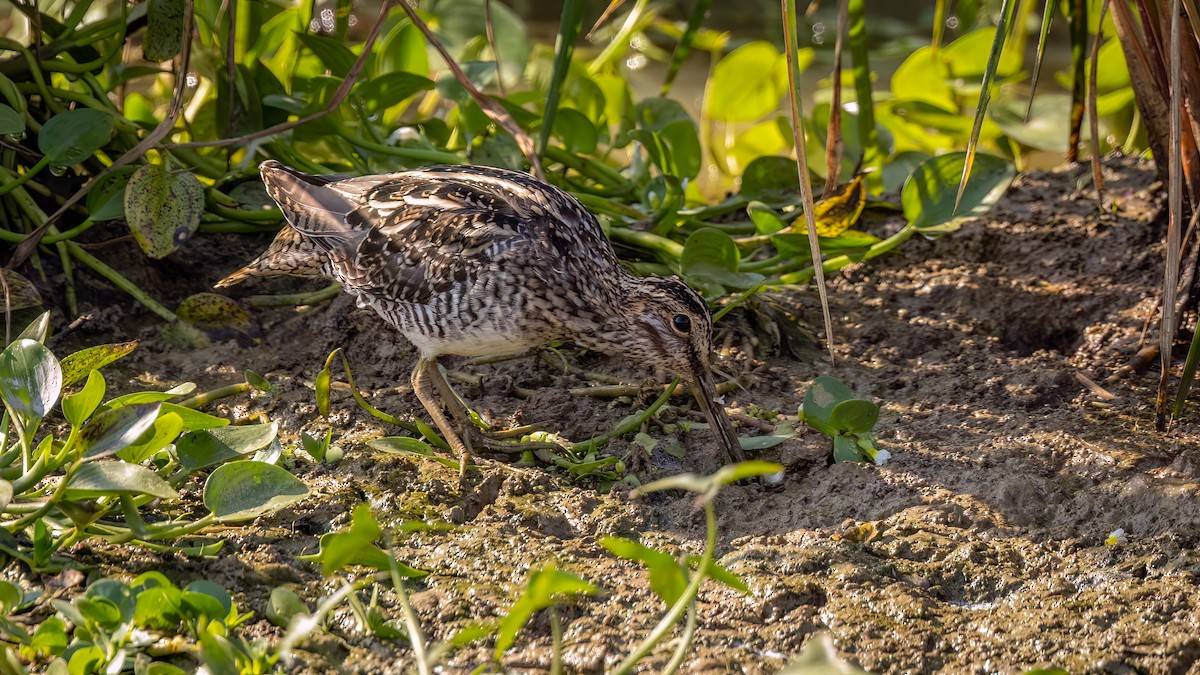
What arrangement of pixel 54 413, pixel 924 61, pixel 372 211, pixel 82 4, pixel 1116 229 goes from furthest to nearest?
pixel 924 61 < pixel 1116 229 < pixel 82 4 < pixel 372 211 < pixel 54 413

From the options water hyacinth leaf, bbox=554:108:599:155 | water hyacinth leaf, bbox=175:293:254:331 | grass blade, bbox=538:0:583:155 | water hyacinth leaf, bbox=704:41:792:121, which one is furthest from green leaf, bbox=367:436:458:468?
water hyacinth leaf, bbox=704:41:792:121

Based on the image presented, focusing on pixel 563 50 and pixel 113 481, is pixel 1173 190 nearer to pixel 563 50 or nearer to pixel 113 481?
pixel 563 50

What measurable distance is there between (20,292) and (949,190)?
12.1 ft

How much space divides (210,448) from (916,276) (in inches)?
127

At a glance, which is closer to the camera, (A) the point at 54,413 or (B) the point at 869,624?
(B) the point at 869,624

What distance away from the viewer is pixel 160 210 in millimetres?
4750

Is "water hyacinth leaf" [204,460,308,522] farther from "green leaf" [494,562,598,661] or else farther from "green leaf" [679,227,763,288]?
"green leaf" [679,227,763,288]

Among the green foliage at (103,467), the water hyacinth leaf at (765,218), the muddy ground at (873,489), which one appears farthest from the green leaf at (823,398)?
the green foliage at (103,467)

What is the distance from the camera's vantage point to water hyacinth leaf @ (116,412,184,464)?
3.59 metres

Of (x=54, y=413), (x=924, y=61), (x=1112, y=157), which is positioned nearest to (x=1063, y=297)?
(x=1112, y=157)

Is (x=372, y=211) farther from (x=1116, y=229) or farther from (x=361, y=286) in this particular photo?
(x=1116, y=229)

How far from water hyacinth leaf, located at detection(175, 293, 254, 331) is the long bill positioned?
1956mm

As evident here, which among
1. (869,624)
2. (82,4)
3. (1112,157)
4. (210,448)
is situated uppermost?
(82,4)

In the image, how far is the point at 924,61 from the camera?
22.1 ft
